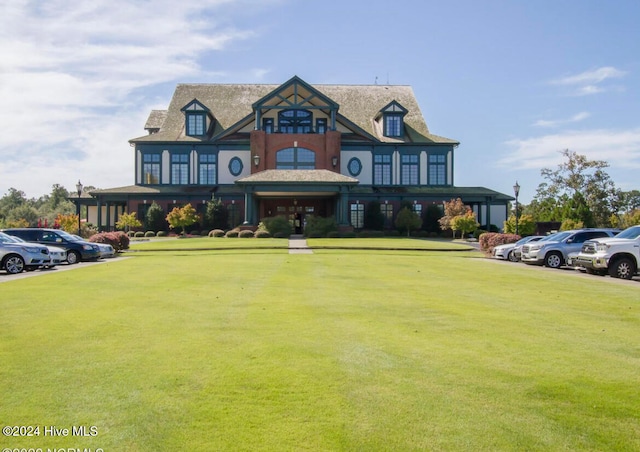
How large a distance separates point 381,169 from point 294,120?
10187 millimetres

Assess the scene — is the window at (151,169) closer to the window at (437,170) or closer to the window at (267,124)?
the window at (267,124)

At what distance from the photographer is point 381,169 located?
56.5m

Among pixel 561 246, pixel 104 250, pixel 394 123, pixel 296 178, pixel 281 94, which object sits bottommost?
pixel 104 250

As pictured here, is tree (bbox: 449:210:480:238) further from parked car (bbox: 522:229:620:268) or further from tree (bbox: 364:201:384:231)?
parked car (bbox: 522:229:620:268)

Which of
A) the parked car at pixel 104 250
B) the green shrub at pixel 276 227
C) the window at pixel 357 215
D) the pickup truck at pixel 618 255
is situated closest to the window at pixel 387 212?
the window at pixel 357 215

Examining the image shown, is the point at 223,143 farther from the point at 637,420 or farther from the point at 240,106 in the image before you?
the point at 637,420

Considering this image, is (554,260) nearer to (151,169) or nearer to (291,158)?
(291,158)

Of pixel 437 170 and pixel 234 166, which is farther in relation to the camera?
pixel 437 170

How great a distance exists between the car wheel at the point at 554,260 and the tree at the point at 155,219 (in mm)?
36614

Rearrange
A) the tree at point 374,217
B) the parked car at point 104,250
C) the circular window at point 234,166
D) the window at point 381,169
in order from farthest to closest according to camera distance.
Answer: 1. the window at point 381,169
2. the circular window at point 234,166
3. the tree at point 374,217
4. the parked car at point 104,250

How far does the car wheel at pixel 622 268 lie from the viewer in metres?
18.6

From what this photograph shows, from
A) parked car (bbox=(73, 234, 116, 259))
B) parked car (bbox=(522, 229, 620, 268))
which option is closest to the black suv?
parked car (bbox=(73, 234, 116, 259))

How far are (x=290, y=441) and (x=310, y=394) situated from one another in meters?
0.98

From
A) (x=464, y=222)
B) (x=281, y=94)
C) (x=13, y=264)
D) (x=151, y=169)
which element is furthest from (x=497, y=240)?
(x=151, y=169)
